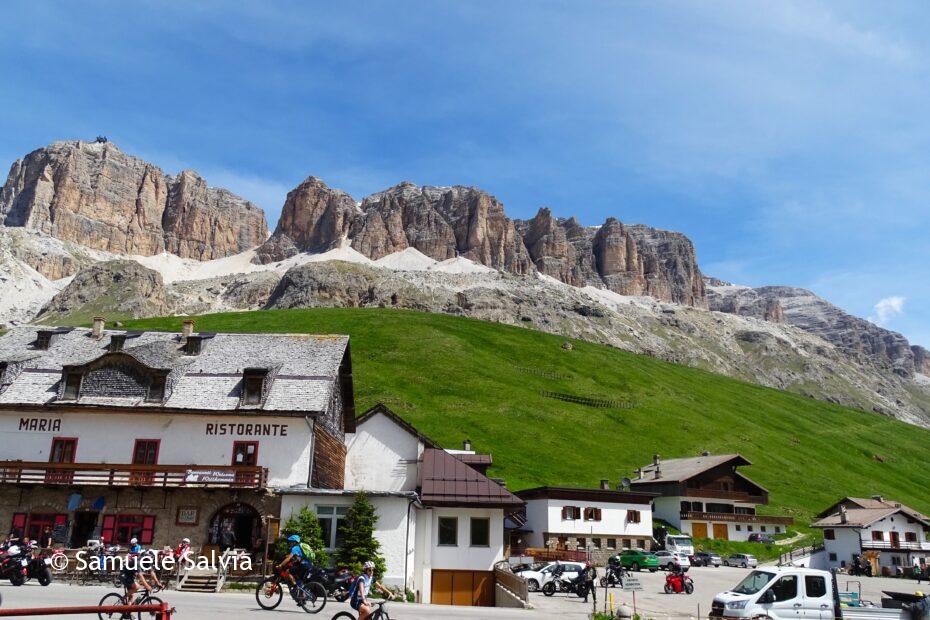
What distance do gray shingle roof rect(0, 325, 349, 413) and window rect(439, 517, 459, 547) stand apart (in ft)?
32.0

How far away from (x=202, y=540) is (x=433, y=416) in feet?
207

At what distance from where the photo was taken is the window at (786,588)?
23.3 m

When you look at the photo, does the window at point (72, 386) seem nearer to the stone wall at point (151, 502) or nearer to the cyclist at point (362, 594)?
the stone wall at point (151, 502)

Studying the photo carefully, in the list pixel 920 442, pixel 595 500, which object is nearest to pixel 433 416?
pixel 595 500

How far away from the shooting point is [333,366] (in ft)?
146

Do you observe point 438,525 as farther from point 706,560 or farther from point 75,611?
point 706,560

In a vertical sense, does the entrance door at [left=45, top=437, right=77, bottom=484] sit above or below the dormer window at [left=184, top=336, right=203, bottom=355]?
below

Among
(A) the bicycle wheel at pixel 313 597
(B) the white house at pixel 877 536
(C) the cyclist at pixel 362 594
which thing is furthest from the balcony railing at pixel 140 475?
(B) the white house at pixel 877 536

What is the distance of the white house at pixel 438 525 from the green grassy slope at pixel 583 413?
43099 mm

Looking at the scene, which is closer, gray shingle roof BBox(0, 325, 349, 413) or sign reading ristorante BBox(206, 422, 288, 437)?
sign reading ristorante BBox(206, 422, 288, 437)

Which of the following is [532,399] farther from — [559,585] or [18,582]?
[18,582]

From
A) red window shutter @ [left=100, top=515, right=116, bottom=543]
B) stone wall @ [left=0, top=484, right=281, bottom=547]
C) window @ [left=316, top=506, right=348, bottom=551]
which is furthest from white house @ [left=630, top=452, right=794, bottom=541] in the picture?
red window shutter @ [left=100, top=515, right=116, bottom=543]

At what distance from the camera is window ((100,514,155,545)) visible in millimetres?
37469

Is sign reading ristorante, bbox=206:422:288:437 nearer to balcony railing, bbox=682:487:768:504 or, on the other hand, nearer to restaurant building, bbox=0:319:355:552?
restaurant building, bbox=0:319:355:552
